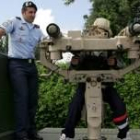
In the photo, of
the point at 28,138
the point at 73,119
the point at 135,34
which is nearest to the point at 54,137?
the point at 28,138

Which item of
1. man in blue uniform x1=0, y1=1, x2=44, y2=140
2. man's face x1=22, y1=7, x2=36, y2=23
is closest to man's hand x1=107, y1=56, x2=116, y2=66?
man in blue uniform x1=0, y1=1, x2=44, y2=140

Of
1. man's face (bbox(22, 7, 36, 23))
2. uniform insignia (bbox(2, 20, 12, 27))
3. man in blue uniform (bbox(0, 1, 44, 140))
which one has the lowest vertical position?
man in blue uniform (bbox(0, 1, 44, 140))

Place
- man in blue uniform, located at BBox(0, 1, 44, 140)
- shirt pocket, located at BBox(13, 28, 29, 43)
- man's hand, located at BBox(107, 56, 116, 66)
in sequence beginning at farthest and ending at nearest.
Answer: shirt pocket, located at BBox(13, 28, 29, 43), man in blue uniform, located at BBox(0, 1, 44, 140), man's hand, located at BBox(107, 56, 116, 66)

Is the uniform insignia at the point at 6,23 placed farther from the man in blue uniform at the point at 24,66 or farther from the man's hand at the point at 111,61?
the man's hand at the point at 111,61

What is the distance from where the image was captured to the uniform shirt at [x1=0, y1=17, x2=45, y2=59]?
5676mm

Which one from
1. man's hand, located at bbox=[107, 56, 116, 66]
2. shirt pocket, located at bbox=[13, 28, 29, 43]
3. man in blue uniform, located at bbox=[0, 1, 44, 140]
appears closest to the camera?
man's hand, located at bbox=[107, 56, 116, 66]

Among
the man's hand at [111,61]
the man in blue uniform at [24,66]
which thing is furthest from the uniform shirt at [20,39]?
the man's hand at [111,61]

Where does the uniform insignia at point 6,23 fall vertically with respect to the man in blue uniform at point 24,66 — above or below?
above

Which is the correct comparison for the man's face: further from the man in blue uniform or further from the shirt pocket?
the shirt pocket

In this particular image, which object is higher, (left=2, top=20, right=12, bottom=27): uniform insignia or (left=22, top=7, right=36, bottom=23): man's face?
(left=22, top=7, right=36, bottom=23): man's face

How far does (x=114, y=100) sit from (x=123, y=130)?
297 mm

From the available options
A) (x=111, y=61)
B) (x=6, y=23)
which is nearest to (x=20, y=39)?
(x=6, y=23)

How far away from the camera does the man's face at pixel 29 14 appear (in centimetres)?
579

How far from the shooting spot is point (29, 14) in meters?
5.81
